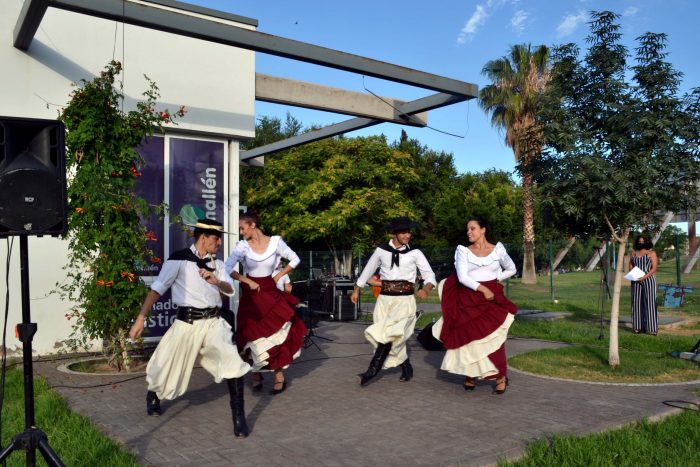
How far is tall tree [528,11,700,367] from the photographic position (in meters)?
7.64

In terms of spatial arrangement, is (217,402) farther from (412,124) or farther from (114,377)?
(412,124)

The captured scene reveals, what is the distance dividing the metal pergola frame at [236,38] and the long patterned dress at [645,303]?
202 inches

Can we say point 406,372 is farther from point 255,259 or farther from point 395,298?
point 255,259

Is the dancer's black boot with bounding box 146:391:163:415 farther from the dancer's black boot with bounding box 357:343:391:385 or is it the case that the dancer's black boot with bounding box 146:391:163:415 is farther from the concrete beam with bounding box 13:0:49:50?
the concrete beam with bounding box 13:0:49:50

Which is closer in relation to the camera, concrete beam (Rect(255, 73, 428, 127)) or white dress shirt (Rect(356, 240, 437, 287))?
white dress shirt (Rect(356, 240, 437, 287))

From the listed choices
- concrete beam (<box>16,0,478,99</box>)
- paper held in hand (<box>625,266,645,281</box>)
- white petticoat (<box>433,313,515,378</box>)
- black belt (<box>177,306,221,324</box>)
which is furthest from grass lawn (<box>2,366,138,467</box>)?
paper held in hand (<box>625,266,645,281</box>)

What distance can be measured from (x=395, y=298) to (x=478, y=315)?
3.16 ft

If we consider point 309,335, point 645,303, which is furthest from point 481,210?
point 309,335

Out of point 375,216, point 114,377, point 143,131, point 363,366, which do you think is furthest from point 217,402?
point 375,216

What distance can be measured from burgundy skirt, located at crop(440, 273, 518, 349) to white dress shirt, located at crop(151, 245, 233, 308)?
2801 mm

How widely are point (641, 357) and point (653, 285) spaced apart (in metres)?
3.73

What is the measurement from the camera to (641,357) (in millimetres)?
9117

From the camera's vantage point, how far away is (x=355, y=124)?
Answer: 1295 centimetres

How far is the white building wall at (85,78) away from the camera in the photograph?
921cm
